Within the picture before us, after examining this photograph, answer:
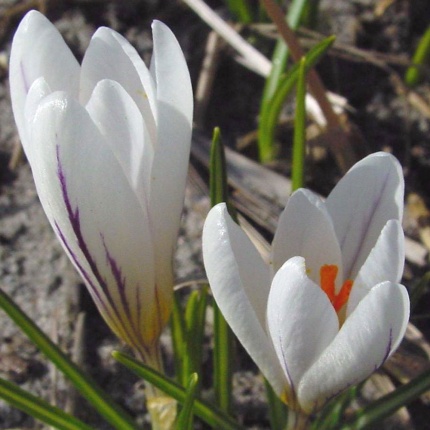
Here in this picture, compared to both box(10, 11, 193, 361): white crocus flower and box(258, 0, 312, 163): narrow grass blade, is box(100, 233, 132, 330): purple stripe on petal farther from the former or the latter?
box(258, 0, 312, 163): narrow grass blade

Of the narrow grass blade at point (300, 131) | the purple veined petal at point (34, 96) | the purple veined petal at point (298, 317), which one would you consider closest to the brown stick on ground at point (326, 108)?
the narrow grass blade at point (300, 131)

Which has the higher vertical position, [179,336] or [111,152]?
[111,152]

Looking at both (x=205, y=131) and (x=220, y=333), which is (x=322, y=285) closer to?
(x=220, y=333)

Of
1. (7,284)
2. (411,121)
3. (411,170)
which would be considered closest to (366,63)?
(411,121)

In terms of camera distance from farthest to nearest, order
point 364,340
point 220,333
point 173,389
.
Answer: point 220,333, point 173,389, point 364,340

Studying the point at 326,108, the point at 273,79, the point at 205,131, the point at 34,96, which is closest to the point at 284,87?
the point at 326,108

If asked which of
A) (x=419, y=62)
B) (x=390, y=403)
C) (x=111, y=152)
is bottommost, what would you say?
(x=390, y=403)

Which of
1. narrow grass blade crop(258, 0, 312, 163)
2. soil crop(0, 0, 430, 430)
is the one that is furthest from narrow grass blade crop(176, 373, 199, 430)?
narrow grass blade crop(258, 0, 312, 163)
